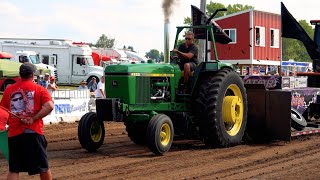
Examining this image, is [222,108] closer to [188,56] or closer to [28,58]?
[188,56]

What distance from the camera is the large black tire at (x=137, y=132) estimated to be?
35.5 feet

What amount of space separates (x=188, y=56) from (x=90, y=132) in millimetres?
2119

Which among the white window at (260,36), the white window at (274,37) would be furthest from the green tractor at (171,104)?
the white window at (274,37)

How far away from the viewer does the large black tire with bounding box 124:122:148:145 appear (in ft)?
35.5

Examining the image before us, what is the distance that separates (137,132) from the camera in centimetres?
1096

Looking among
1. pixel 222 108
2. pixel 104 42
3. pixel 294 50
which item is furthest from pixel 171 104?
pixel 104 42

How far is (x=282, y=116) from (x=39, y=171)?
5.85 meters

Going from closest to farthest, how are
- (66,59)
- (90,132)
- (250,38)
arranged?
(90,132)
(250,38)
(66,59)

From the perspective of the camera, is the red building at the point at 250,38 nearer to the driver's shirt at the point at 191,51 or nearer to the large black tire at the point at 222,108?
the large black tire at the point at 222,108

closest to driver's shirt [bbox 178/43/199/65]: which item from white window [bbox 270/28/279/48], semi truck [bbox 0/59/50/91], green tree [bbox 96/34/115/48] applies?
semi truck [bbox 0/59/50/91]

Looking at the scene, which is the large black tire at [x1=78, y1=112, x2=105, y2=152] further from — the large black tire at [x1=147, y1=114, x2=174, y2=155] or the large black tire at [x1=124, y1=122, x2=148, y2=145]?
the large black tire at [x1=147, y1=114, x2=174, y2=155]

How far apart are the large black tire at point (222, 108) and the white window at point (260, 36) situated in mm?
21548

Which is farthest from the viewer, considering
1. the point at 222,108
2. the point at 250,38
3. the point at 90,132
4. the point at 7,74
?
the point at 250,38

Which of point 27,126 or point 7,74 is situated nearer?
point 27,126
